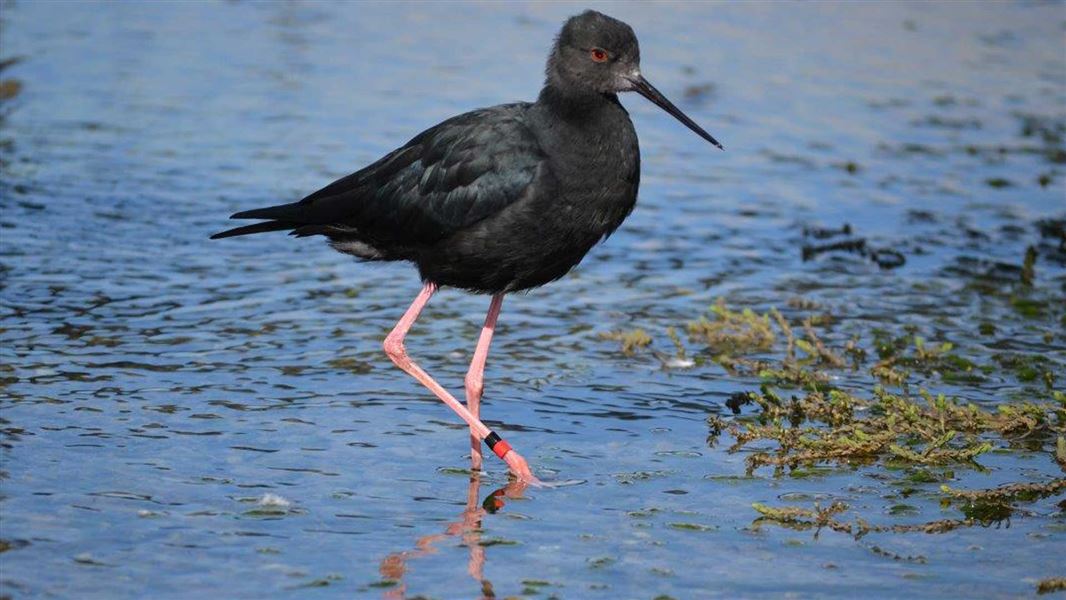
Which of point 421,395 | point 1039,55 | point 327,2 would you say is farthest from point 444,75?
point 421,395

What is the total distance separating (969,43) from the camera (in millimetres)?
14906

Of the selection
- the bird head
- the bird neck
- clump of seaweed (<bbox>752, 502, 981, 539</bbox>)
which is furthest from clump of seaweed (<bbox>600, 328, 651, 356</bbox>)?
clump of seaweed (<bbox>752, 502, 981, 539</bbox>)

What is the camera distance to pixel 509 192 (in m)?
Answer: 6.15

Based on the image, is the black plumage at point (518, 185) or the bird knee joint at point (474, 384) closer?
the black plumage at point (518, 185)

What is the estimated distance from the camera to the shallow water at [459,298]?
5.17 m

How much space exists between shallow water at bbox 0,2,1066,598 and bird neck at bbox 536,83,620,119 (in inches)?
52.3

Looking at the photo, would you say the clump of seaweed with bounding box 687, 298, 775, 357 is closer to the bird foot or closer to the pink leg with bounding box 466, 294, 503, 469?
the pink leg with bounding box 466, 294, 503, 469

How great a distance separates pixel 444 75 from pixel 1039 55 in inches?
227

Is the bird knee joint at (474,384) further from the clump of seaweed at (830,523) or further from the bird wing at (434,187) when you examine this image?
the clump of seaweed at (830,523)

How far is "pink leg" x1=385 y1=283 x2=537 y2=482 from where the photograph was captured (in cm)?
602

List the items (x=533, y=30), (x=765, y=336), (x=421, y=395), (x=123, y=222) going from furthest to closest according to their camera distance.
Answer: (x=533, y=30), (x=123, y=222), (x=765, y=336), (x=421, y=395)

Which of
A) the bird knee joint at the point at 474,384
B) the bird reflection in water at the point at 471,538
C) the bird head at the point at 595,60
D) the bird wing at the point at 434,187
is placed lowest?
the bird reflection in water at the point at 471,538

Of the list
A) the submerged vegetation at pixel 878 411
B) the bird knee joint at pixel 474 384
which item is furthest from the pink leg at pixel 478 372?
the submerged vegetation at pixel 878 411

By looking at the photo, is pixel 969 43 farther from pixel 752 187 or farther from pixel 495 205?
pixel 495 205
